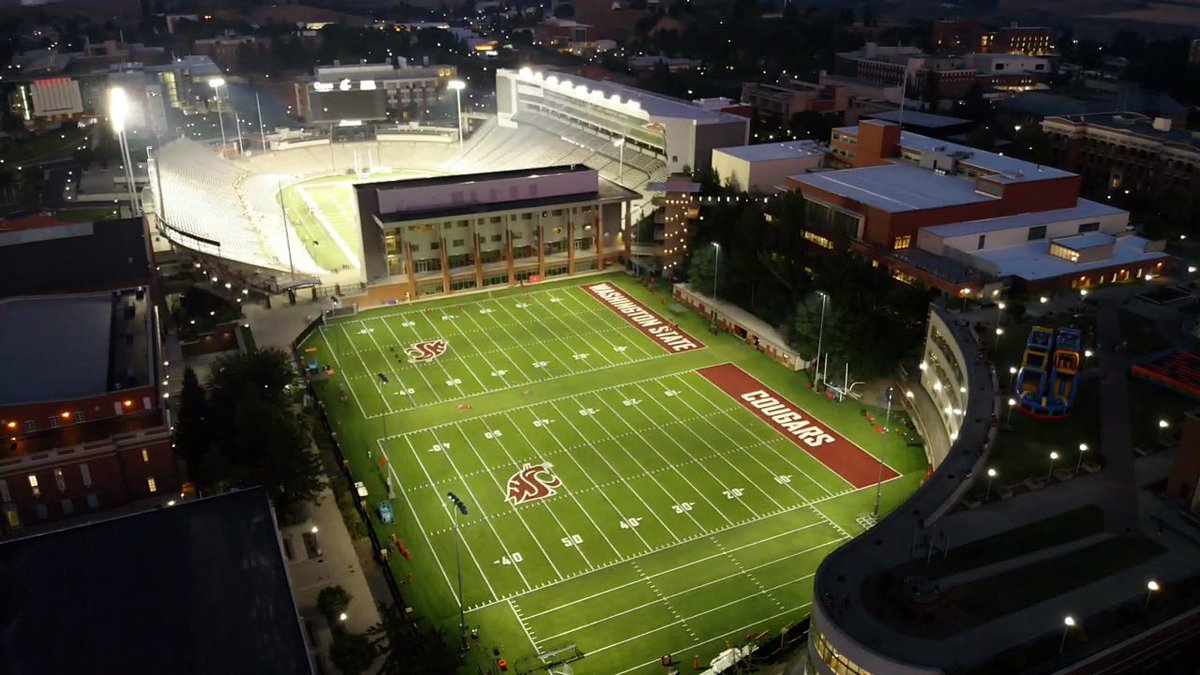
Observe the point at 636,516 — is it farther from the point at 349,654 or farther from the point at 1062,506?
the point at 1062,506

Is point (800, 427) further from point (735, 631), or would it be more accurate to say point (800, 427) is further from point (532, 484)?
point (735, 631)

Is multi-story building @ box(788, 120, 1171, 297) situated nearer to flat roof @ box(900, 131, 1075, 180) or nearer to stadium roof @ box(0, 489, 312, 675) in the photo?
flat roof @ box(900, 131, 1075, 180)

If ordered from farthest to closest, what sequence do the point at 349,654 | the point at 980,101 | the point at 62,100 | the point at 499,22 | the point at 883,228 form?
the point at 499,22, the point at 62,100, the point at 980,101, the point at 883,228, the point at 349,654

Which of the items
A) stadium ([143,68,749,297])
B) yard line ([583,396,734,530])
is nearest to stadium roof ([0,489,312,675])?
yard line ([583,396,734,530])

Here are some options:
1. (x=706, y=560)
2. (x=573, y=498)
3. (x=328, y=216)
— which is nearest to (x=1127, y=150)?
(x=706, y=560)

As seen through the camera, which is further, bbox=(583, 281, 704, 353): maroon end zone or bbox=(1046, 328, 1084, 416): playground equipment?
bbox=(583, 281, 704, 353): maroon end zone

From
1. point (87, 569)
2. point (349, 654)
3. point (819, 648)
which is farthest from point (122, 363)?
point (819, 648)

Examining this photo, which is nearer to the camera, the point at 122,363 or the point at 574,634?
the point at 574,634
